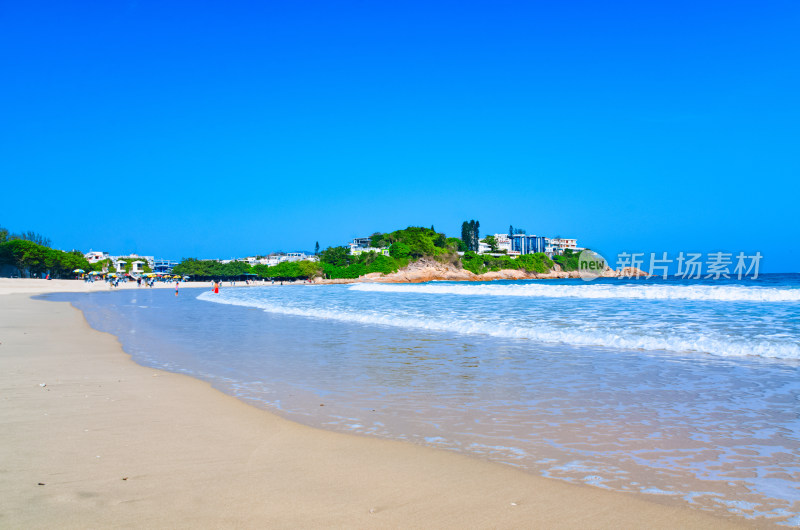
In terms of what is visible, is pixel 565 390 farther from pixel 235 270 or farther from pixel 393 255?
pixel 393 255

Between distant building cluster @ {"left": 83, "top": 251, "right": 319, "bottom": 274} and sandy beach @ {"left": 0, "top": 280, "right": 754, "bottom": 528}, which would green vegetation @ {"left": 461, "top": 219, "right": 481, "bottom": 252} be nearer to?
distant building cluster @ {"left": 83, "top": 251, "right": 319, "bottom": 274}

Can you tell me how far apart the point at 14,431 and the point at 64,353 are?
244 inches

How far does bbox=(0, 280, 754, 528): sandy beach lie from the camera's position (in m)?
2.82

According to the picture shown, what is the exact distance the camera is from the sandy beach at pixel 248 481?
9.27 feet

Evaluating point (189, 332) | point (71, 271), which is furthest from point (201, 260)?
point (189, 332)

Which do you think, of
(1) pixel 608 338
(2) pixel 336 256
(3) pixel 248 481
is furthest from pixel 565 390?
(2) pixel 336 256

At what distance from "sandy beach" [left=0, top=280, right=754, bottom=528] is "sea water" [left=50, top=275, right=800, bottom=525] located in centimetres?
38

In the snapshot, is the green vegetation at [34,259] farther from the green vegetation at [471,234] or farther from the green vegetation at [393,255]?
the green vegetation at [471,234]

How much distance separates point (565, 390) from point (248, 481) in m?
4.27

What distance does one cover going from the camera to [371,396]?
6.19 meters

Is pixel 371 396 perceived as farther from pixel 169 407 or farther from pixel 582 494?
pixel 582 494

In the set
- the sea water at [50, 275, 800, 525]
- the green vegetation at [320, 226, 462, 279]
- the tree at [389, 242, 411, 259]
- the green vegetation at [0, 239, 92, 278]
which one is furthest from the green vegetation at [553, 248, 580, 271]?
the sea water at [50, 275, 800, 525]

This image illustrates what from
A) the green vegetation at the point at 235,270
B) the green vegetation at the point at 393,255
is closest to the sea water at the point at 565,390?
the green vegetation at the point at 235,270

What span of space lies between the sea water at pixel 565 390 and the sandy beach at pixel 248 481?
38 cm
